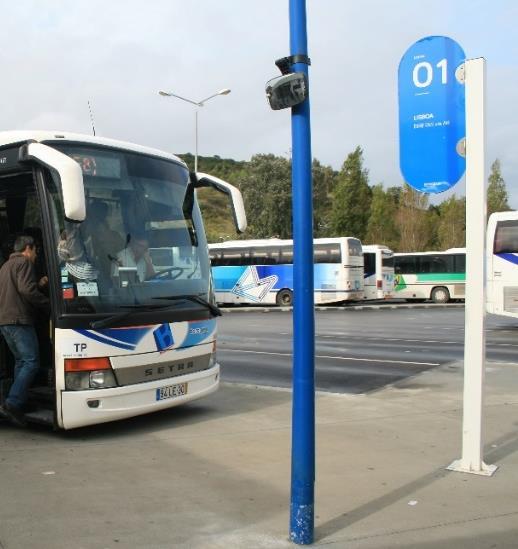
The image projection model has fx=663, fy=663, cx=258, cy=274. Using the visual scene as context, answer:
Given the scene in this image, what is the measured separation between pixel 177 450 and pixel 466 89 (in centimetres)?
425

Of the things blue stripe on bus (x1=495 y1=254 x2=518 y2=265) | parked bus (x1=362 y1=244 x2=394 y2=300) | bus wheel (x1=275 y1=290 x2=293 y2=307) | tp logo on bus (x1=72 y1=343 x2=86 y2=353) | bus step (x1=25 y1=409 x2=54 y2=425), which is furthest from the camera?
parked bus (x1=362 y1=244 x2=394 y2=300)

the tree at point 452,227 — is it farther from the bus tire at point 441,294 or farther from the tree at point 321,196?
the bus tire at point 441,294

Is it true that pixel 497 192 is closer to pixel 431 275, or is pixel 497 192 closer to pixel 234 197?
pixel 431 275

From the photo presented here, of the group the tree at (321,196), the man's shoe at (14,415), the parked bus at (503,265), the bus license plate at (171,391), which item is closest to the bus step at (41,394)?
the man's shoe at (14,415)

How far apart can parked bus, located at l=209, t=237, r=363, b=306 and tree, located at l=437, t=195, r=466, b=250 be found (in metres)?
19.6

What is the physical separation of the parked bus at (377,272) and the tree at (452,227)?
16.0 meters

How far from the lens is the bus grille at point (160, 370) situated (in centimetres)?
666

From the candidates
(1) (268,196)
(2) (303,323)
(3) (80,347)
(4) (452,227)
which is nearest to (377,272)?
(4) (452,227)

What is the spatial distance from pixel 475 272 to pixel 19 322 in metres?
4.41

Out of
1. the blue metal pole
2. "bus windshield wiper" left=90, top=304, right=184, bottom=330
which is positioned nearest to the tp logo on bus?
"bus windshield wiper" left=90, top=304, right=184, bottom=330

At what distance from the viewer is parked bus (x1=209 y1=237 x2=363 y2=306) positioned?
106 ft

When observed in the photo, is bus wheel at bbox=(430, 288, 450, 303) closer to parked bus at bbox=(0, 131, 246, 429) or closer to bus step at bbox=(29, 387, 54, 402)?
parked bus at bbox=(0, 131, 246, 429)

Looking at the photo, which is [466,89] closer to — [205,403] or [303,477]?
[303,477]

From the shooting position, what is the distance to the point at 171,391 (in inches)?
281
